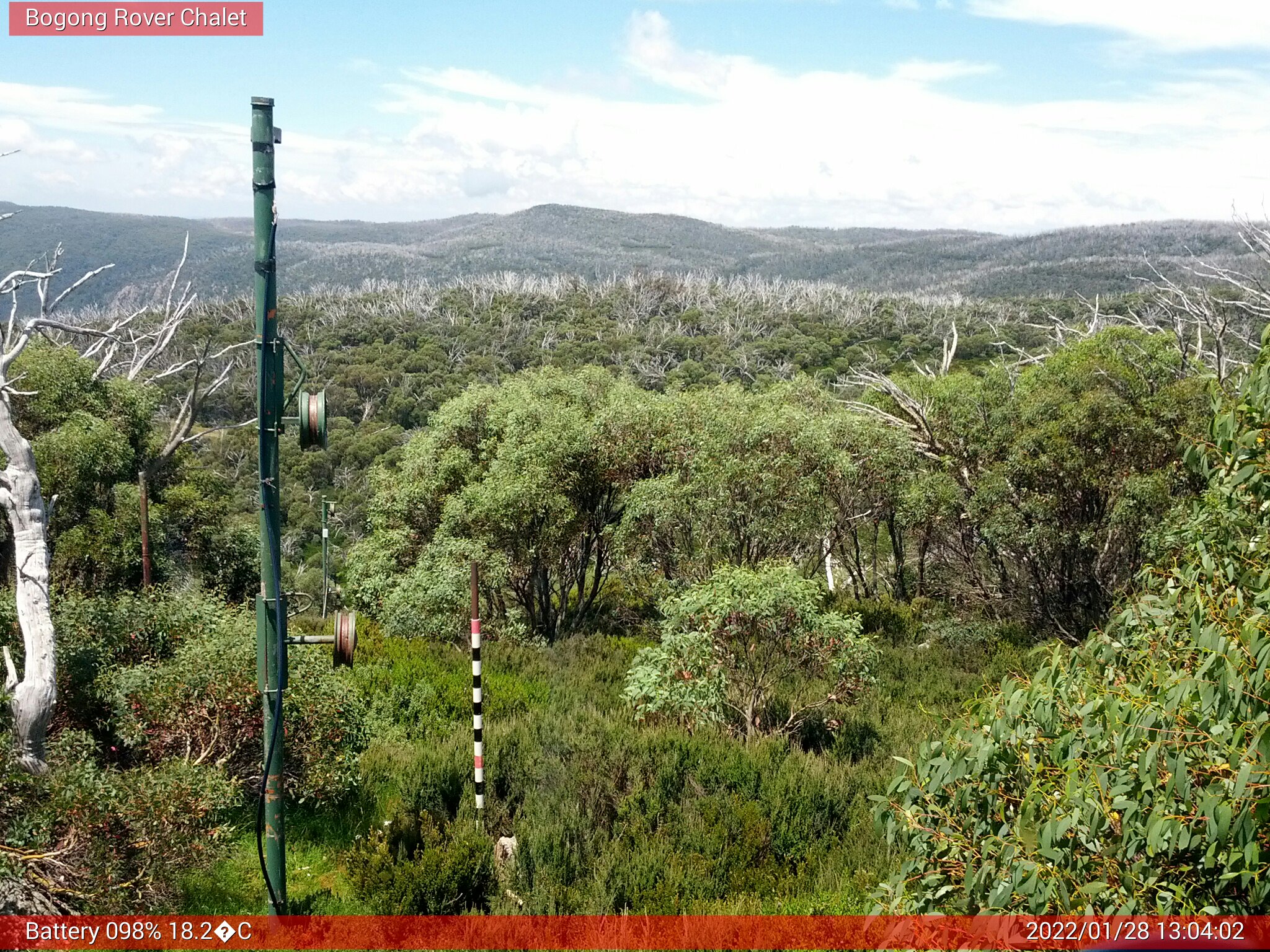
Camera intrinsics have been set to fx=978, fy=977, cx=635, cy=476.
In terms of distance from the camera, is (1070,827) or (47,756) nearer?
(1070,827)

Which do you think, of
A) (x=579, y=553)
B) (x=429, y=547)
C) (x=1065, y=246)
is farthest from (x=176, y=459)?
(x=1065, y=246)

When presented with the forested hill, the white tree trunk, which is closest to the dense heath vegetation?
the white tree trunk

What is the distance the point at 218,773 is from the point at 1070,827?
5758mm

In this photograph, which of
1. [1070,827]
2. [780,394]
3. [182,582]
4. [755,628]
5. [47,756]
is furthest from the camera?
[780,394]

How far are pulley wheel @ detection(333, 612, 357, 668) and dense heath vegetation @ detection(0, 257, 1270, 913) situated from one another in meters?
1.83

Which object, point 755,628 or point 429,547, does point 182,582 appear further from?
point 755,628

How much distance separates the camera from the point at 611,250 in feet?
442

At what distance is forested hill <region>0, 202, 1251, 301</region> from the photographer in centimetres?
9144

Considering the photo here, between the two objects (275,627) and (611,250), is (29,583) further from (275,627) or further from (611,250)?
(611,250)

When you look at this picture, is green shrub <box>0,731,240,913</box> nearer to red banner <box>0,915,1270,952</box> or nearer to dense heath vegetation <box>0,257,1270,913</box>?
dense heath vegetation <box>0,257,1270,913</box>

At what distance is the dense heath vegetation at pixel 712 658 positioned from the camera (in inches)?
125

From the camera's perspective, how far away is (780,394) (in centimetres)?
1523

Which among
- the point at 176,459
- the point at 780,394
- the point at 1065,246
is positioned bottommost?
the point at 176,459

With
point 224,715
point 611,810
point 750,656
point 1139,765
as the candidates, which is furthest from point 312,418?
point 750,656
